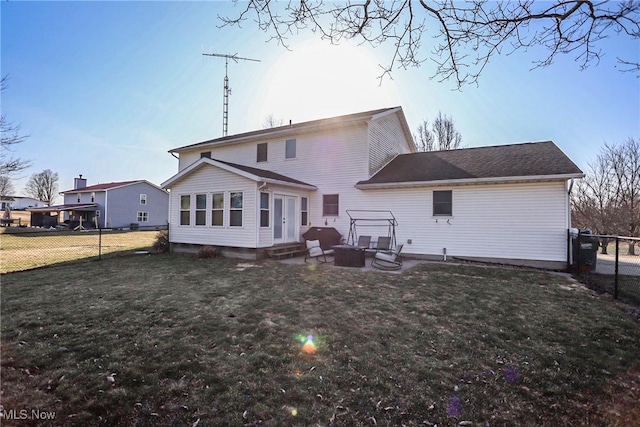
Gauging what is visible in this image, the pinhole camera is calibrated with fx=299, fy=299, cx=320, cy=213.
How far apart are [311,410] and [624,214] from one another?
2615 centimetres

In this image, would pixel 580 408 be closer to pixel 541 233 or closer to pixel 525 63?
pixel 525 63

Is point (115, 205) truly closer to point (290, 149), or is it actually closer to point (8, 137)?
point (8, 137)

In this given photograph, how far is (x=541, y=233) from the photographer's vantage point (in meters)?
9.83

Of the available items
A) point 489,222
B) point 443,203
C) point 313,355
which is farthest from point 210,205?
point 489,222

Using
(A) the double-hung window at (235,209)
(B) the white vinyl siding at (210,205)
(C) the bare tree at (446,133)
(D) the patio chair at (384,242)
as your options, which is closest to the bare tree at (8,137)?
(B) the white vinyl siding at (210,205)

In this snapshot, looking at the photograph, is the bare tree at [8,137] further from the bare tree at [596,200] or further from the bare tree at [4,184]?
the bare tree at [596,200]

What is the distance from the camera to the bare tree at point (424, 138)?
92.7 feet

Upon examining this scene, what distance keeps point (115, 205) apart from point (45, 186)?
41.3 meters

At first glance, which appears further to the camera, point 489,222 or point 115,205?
point 115,205

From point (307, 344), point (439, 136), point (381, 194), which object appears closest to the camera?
point (307, 344)

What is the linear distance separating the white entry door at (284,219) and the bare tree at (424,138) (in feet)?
64.7

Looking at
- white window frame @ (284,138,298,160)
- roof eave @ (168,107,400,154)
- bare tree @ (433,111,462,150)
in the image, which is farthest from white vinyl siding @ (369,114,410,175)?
bare tree @ (433,111,462,150)

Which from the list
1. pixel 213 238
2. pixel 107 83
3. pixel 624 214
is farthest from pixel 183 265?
pixel 624 214

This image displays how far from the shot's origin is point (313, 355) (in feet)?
11.3
